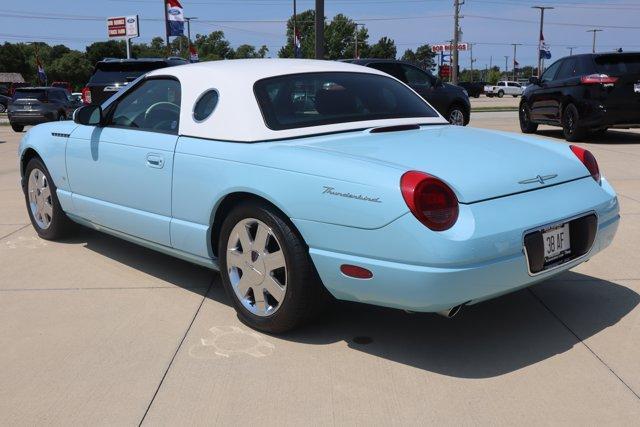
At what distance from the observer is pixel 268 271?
11.6 feet

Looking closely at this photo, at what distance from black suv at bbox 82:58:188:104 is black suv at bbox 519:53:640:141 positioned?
24.3ft

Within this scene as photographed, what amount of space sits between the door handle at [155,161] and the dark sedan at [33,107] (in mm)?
17458

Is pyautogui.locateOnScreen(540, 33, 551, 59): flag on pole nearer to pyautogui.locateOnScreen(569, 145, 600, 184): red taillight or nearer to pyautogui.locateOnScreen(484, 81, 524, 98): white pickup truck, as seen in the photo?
pyautogui.locateOnScreen(484, 81, 524, 98): white pickup truck

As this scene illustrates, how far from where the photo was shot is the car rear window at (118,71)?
12.6 m

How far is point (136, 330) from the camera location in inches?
148

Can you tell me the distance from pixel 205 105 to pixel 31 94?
1855 cm

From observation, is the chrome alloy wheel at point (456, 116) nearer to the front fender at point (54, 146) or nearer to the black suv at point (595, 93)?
the black suv at point (595, 93)

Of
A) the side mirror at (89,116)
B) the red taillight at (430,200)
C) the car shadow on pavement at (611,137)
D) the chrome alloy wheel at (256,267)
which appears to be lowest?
the car shadow on pavement at (611,137)

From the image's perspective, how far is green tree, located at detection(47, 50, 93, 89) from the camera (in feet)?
331

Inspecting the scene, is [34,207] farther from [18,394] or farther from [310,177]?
[310,177]

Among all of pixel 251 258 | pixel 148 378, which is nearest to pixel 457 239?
pixel 251 258

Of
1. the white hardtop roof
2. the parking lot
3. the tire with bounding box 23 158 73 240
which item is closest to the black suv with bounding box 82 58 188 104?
the tire with bounding box 23 158 73 240

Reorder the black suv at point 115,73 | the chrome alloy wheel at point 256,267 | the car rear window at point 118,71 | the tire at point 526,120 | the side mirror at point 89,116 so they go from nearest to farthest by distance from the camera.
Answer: the chrome alloy wheel at point 256,267 → the side mirror at point 89,116 → the black suv at point 115,73 → the car rear window at point 118,71 → the tire at point 526,120

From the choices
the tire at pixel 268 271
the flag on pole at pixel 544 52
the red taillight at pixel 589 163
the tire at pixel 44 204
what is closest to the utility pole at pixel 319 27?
the tire at pixel 44 204
